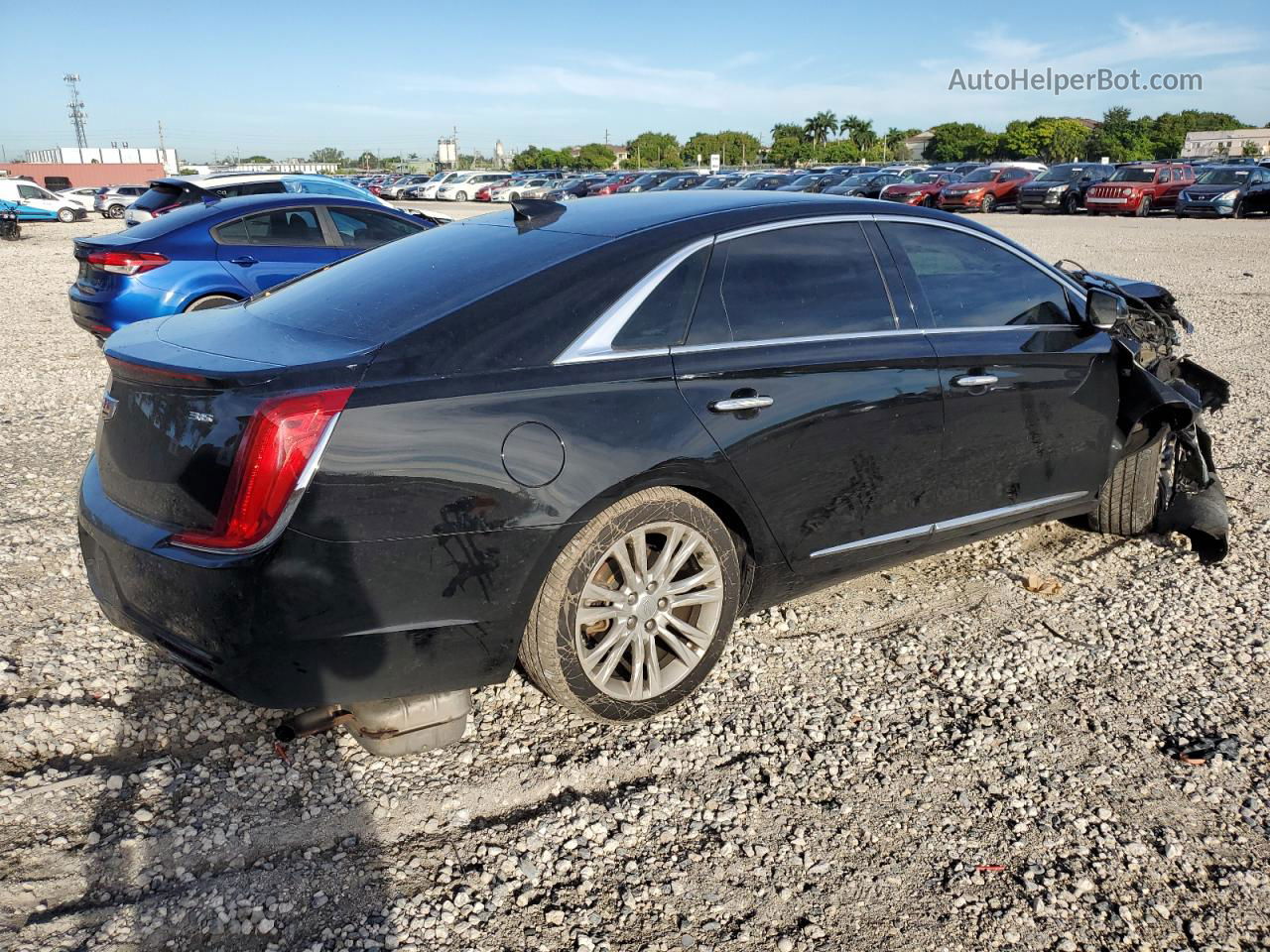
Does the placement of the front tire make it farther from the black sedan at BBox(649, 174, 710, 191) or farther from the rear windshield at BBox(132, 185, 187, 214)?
the black sedan at BBox(649, 174, 710, 191)

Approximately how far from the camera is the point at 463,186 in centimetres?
5166

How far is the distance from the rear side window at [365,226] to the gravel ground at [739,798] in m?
5.39

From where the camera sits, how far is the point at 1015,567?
15.2 feet

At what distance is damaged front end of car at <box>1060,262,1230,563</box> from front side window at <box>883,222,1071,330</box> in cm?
36

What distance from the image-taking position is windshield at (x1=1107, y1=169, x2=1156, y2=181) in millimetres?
29484

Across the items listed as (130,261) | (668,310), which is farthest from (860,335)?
(130,261)

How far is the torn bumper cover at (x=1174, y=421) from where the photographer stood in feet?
14.6

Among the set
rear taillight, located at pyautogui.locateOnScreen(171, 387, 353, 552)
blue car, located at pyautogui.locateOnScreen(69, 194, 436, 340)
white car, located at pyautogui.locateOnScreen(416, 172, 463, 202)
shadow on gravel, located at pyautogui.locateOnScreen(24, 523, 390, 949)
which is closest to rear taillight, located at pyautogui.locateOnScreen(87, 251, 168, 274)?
blue car, located at pyautogui.locateOnScreen(69, 194, 436, 340)

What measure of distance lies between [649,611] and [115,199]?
45424 mm

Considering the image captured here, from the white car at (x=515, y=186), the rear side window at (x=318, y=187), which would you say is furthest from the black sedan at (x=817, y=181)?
the rear side window at (x=318, y=187)

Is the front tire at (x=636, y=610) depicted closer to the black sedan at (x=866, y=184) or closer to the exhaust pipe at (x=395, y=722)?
the exhaust pipe at (x=395, y=722)

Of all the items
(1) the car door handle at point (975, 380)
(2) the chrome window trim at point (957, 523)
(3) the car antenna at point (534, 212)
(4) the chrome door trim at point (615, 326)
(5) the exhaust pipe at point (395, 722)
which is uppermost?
(3) the car antenna at point (534, 212)

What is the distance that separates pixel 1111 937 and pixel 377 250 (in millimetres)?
3286

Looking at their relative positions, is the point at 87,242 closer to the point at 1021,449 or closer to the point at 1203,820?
the point at 1021,449
